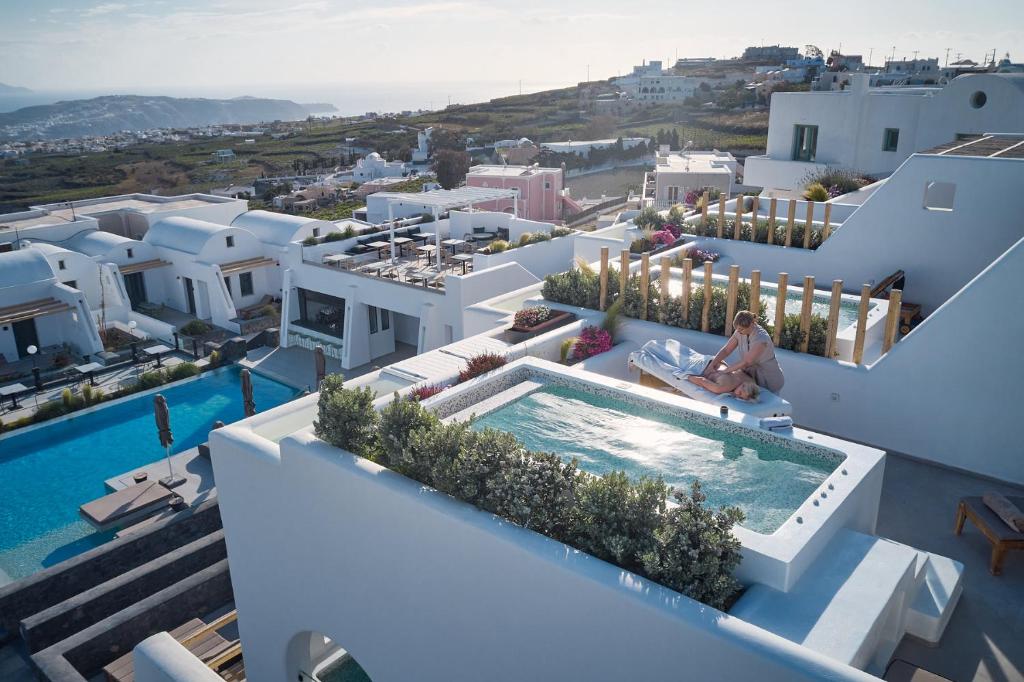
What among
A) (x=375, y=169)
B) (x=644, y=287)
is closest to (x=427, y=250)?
(x=644, y=287)

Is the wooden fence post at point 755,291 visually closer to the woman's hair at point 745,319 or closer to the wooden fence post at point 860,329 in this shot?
the wooden fence post at point 860,329

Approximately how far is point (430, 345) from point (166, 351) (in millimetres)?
10777

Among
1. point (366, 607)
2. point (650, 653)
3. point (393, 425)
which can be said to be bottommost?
point (366, 607)

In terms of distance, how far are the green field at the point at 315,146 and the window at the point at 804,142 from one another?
133 feet

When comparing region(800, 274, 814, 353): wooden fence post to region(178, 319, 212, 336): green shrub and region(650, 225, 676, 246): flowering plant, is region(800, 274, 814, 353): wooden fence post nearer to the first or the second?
region(650, 225, 676, 246): flowering plant

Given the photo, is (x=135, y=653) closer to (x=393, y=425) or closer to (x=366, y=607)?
(x=366, y=607)

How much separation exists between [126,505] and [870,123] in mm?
25415

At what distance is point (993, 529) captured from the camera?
23.7 ft

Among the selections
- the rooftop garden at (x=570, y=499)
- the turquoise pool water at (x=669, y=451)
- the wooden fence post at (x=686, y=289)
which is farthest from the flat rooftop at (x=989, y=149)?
the rooftop garden at (x=570, y=499)

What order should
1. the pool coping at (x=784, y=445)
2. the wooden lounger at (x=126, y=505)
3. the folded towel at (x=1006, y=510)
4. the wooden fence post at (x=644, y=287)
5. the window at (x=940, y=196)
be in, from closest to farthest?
the pool coping at (x=784, y=445) < the folded towel at (x=1006, y=510) < the wooden fence post at (x=644, y=287) < the window at (x=940, y=196) < the wooden lounger at (x=126, y=505)

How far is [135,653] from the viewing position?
7.57 m

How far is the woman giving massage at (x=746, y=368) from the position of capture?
28.9ft

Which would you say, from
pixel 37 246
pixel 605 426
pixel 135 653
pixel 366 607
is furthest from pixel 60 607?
pixel 37 246

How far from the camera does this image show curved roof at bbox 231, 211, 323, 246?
101 feet
